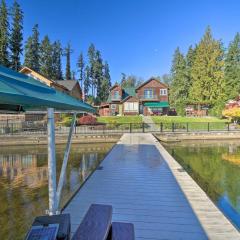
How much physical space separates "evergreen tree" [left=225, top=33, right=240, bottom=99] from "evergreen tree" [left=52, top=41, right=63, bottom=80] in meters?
33.8

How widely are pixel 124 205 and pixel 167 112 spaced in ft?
142

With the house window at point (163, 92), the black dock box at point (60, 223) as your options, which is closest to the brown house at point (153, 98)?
the house window at point (163, 92)

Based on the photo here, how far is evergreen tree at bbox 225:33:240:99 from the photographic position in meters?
47.4

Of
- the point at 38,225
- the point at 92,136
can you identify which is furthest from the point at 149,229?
the point at 92,136

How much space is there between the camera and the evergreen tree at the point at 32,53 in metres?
57.4

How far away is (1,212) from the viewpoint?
6840 mm

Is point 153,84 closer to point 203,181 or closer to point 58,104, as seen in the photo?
point 203,181

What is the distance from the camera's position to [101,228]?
115 inches

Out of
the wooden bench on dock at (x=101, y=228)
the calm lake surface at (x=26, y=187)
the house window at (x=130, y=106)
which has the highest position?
the house window at (x=130, y=106)

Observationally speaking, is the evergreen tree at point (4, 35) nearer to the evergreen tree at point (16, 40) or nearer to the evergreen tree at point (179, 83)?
the evergreen tree at point (16, 40)

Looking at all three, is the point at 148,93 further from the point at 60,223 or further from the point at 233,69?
the point at 60,223

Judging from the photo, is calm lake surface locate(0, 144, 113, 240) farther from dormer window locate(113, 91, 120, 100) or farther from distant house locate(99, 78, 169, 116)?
dormer window locate(113, 91, 120, 100)

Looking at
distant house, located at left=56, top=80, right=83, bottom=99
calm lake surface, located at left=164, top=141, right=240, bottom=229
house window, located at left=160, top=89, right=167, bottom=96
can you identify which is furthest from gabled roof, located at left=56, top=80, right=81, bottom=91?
calm lake surface, located at left=164, top=141, right=240, bottom=229

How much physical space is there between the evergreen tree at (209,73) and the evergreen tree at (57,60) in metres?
30.7
